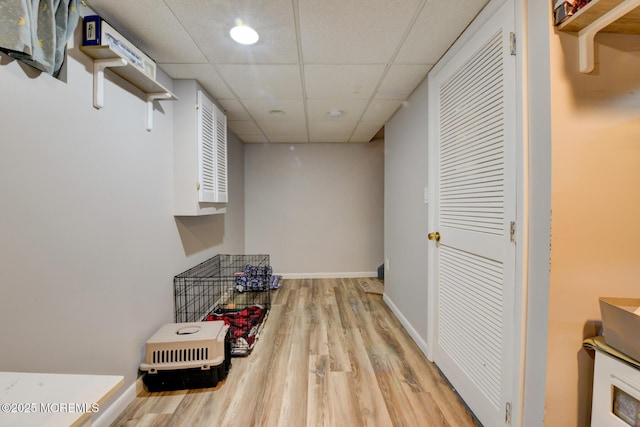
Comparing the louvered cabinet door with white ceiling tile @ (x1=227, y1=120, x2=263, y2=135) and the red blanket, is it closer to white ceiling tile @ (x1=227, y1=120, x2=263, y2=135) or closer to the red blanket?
white ceiling tile @ (x1=227, y1=120, x2=263, y2=135)

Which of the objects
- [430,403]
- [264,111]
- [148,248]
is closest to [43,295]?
[148,248]

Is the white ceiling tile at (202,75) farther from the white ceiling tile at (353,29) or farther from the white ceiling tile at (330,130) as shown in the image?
the white ceiling tile at (330,130)

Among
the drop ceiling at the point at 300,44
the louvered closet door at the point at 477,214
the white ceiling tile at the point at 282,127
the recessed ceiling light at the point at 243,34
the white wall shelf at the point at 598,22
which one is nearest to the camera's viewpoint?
the white wall shelf at the point at 598,22

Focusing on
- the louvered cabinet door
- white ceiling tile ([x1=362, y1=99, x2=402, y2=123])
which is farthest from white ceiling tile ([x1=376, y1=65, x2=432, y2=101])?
the louvered cabinet door

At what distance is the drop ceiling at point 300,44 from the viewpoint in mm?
1375

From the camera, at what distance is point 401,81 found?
2.20 meters

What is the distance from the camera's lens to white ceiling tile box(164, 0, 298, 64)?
1.36 m

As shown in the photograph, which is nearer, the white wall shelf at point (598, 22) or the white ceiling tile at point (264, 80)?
the white wall shelf at point (598, 22)

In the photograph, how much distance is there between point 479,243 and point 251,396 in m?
1.63

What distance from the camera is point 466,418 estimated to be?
1.52m

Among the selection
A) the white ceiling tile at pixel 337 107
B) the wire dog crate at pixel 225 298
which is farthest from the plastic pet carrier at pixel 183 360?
the white ceiling tile at pixel 337 107

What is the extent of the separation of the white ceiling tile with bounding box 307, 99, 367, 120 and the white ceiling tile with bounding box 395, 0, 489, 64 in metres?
0.79

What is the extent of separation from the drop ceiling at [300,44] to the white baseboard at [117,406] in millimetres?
2052

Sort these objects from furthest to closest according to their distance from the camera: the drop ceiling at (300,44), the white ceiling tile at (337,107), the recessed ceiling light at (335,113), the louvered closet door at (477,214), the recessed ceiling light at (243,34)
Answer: the recessed ceiling light at (335,113) → the white ceiling tile at (337,107) → the recessed ceiling light at (243,34) → the drop ceiling at (300,44) → the louvered closet door at (477,214)
